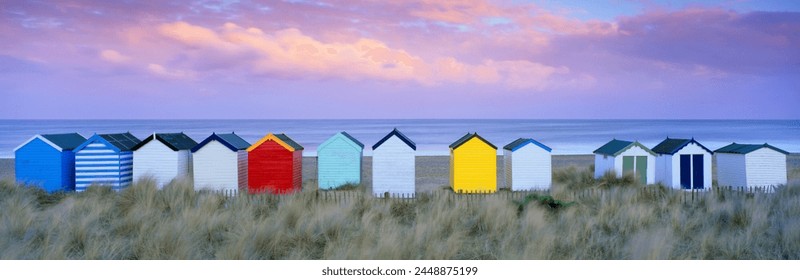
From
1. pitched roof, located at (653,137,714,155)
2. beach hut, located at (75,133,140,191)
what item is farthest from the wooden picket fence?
beach hut, located at (75,133,140,191)

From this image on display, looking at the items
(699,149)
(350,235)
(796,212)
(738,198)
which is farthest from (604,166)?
(350,235)

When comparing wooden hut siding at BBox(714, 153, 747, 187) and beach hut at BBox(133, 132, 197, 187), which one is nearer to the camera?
beach hut at BBox(133, 132, 197, 187)

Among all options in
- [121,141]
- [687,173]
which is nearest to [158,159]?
[121,141]

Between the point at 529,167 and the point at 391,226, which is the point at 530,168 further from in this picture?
the point at 391,226

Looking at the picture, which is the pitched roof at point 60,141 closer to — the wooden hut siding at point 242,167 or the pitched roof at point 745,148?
the wooden hut siding at point 242,167

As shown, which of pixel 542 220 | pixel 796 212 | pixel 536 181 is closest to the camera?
pixel 542 220

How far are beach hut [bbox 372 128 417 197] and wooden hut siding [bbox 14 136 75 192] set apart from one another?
15.9ft

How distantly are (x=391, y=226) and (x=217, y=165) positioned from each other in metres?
4.01

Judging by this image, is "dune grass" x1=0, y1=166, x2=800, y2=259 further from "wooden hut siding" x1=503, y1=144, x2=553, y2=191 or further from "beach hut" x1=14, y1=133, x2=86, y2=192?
"wooden hut siding" x1=503, y1=144, x2=553, y2=191

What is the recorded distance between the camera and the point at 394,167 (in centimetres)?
1023

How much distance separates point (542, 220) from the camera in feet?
24.3

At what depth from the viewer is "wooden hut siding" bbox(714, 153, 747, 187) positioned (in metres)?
10.6

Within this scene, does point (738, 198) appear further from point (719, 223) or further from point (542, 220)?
point (542, 220)
